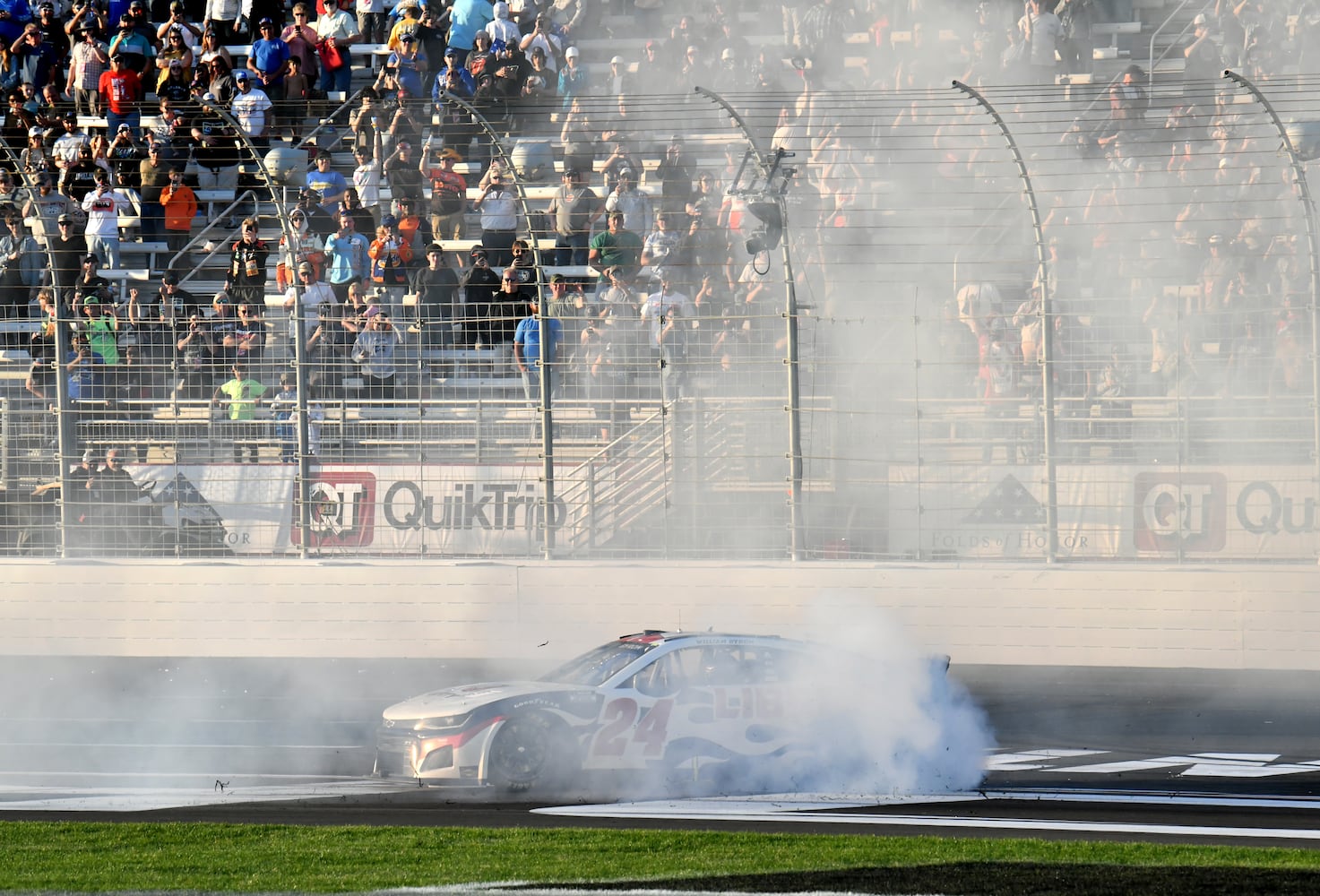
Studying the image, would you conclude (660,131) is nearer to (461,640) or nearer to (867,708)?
(461,640)

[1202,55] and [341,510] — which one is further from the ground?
[1202,55]

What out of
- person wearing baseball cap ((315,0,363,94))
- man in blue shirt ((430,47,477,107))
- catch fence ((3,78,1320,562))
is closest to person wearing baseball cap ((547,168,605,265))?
catch fence ((3,78,1320,562))

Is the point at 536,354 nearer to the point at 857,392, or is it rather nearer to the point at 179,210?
the point at 857,392

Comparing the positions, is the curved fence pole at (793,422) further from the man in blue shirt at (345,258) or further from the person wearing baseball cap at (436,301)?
the man in blue shirt at (345,258)

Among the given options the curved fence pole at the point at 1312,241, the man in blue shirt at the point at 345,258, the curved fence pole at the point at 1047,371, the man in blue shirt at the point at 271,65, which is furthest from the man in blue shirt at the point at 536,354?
the man in blue shirt at the point at 271,65

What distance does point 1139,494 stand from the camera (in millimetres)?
12109

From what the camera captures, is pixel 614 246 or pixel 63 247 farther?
pixel 614 246

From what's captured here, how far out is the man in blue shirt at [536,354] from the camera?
12.7m

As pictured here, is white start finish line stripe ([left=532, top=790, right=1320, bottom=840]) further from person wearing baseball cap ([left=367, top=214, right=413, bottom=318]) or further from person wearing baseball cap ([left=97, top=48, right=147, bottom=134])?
person wearing baseball cap ([left=97, top=48, right=147, bottom=134])

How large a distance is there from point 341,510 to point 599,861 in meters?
6.78

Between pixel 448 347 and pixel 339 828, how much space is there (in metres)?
5.71

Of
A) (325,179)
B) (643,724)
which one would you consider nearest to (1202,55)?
(325,179)

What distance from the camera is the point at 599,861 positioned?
22.5 feet

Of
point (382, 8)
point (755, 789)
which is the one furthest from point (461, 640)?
point (382, 8)
